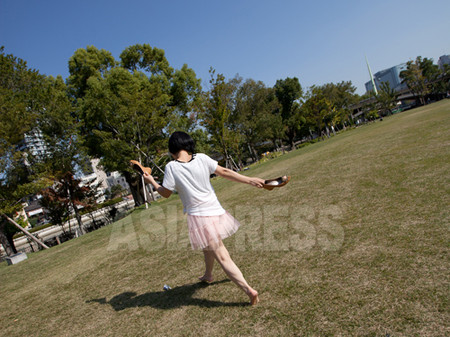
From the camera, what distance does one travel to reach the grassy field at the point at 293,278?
8.62 feet

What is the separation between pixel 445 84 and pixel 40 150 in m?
81.9

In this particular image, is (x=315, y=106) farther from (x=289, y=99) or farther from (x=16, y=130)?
(x=16, y=130)

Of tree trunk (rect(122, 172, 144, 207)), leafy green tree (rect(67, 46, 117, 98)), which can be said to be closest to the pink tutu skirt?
tree trunk (rect(122, 172, 144, 207))

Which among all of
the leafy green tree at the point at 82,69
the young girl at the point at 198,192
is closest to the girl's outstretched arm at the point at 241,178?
the young girl at the point at 198,192

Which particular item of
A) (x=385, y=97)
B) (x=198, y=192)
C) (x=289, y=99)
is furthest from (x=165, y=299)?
(x=385, y=97)

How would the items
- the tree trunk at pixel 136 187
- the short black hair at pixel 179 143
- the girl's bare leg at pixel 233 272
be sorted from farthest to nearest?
the tree trunk at pixel 136 187 → the short black hair at pixel 179 143 → the girl's bare leg at pixel 233 272

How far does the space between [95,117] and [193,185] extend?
20.8m

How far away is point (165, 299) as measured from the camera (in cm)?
380

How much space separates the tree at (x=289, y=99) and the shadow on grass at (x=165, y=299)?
49946mm

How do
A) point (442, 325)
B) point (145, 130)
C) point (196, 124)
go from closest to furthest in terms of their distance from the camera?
point (442, 325) → point (145, 130) → point (196, 124)

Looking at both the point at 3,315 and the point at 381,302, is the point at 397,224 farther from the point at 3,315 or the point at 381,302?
the point at 3,315

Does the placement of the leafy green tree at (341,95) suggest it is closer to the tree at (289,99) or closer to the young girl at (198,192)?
the tree at (289,99)

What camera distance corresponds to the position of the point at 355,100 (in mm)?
63094

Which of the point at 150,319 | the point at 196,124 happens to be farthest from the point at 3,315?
the point at 196,124
